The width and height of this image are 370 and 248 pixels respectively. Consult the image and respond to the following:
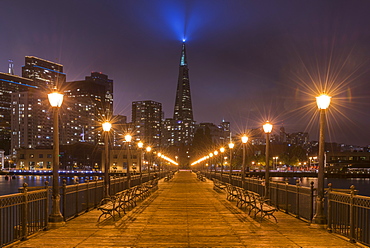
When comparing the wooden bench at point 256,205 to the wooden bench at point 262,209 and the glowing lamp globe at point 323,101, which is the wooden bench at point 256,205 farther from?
the glowing lamp globe at point 323,101

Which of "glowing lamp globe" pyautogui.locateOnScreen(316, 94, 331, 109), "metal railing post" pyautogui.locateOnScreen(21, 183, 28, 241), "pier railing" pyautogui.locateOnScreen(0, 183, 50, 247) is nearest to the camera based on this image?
"pier railing" pyautogui.locateOnScreen(0, 183, 50, 247)

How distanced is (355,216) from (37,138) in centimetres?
20743

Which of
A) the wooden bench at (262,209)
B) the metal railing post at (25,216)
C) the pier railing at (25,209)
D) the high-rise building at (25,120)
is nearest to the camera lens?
the pier railing at (25,209)

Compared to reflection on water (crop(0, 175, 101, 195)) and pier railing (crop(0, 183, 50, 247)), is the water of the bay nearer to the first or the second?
reflection on water (crop(0, 175, 101, 195))

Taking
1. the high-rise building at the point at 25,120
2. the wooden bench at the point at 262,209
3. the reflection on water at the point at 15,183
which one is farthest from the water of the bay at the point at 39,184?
the wooden bench at the point at 262,209

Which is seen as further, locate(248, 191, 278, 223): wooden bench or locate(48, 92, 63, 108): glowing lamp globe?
locate(248, 191, 278, 223): wooden bench

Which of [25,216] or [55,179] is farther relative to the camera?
[55,179]

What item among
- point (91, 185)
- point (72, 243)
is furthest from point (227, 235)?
point (91, 185)

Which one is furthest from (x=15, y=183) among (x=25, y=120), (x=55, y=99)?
(x=55, y=99)

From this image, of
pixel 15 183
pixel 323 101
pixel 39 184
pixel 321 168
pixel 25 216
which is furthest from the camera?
pixel 15 183

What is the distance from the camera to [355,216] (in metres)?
10.4

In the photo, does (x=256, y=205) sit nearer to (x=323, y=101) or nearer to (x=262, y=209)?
(x=262, y=209)

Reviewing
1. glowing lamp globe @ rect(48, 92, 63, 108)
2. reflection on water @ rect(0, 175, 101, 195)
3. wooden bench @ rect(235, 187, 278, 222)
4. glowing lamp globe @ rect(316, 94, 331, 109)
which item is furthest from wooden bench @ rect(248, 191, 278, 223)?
reflection on water @ rect(0, 175, 101, 195)

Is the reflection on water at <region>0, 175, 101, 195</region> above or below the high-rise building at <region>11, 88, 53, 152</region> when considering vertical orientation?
below
